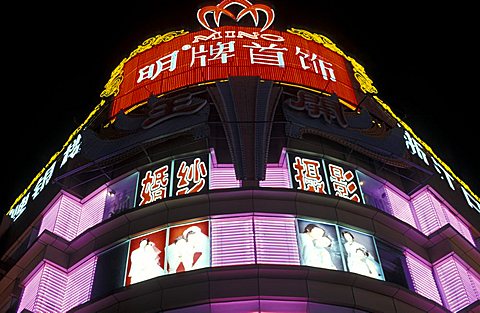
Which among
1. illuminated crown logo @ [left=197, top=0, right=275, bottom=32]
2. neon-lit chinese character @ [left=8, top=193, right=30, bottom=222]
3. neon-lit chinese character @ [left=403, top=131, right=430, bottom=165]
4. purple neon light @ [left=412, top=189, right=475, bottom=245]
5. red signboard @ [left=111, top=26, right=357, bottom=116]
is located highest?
illuminated crown logo @ [left=197, top=0, right=275, bottom=32]

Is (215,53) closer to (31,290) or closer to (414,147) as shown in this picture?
(414,147)

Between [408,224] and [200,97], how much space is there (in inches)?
385

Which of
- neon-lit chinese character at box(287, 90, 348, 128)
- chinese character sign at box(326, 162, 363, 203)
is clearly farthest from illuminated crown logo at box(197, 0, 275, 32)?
chinese character sign at box(326, 162, 363, 203)

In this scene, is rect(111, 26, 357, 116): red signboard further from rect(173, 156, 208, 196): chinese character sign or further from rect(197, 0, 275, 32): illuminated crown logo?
rect(173, 156, 208, 196): chinese character sign

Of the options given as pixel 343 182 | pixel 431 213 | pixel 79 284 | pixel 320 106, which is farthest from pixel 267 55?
pixel 79 284

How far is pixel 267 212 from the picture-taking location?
17203mm

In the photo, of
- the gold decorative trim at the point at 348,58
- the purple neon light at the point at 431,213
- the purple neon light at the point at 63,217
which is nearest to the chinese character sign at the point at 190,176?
the purple neon light at the point at 63,217

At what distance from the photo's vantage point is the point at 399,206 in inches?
821

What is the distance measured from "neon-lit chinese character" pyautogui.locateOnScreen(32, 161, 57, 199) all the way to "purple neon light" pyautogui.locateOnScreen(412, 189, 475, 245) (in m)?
14.9

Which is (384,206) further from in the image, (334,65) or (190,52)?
(190,52)

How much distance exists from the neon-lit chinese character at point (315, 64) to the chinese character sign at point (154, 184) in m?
9.11

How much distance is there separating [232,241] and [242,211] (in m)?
1.14

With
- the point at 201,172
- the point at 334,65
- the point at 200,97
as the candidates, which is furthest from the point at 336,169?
the point at 334,65

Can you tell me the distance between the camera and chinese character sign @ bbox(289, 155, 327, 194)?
18734 mm
